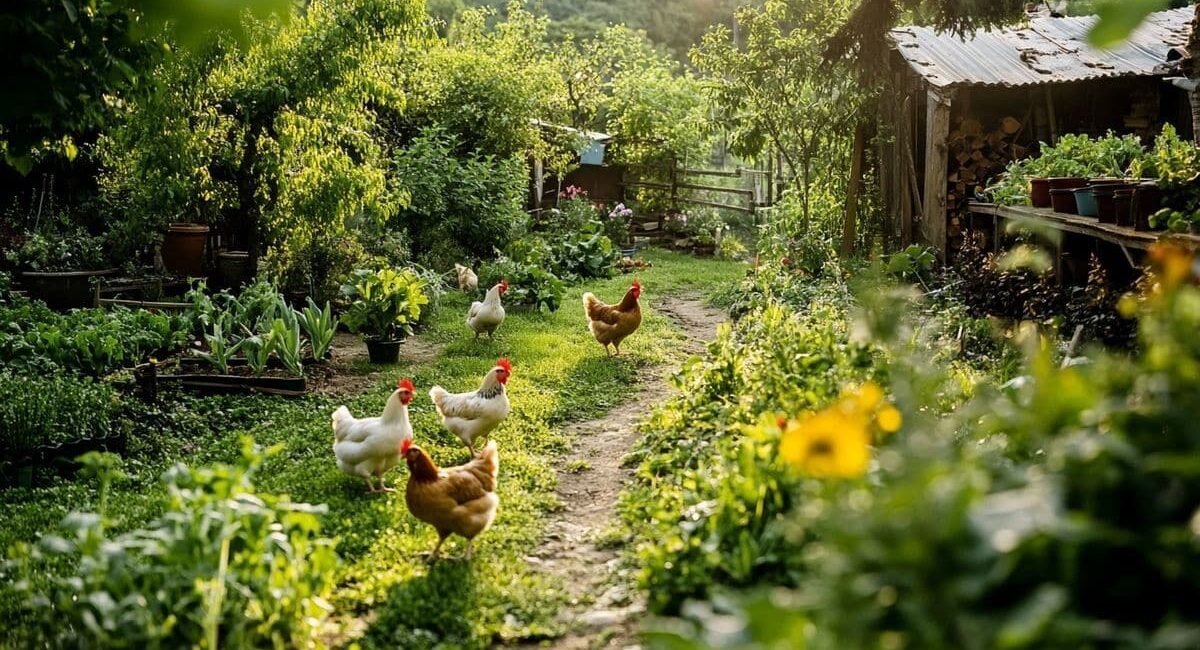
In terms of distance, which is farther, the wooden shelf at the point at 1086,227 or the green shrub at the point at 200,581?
the wooden shelf at the point at 1086,227

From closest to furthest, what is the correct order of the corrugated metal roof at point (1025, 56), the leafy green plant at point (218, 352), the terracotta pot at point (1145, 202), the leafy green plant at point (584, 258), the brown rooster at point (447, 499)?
1. the brown rooster at point (447, 499)
2. the terracotta pot at point (1145, 202)
3. the leafy green plant at point (218, 352)
4. the corrugated metal roof at point (1025, 56)
5. the leafy green plant at point (584, 258)

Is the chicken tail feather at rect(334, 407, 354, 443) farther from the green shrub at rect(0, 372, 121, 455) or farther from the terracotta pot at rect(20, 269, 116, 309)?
the terracotta pot at rect(20, 269, 116, 309)

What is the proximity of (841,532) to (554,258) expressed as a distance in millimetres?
13046

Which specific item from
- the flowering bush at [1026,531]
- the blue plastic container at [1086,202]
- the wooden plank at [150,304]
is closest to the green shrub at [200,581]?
the flowering bush at [1026,531]

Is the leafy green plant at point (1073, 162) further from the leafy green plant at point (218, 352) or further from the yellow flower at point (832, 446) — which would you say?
the yellow flower at point (832, 446)

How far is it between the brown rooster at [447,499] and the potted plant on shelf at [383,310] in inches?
174

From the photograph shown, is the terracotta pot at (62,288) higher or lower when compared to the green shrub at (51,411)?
higher

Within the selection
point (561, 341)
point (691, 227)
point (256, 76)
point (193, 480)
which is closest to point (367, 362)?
point (561, 341)

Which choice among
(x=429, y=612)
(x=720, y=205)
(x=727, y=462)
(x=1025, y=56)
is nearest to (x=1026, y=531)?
(x=727, y=462)

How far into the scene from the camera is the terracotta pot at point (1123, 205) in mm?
6898

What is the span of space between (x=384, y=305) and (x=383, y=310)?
0.06 metres

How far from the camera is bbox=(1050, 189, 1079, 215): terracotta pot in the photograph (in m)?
8.03

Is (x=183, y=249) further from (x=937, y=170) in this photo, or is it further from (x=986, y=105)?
(x=986, y=105)

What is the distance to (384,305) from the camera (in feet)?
29.8
